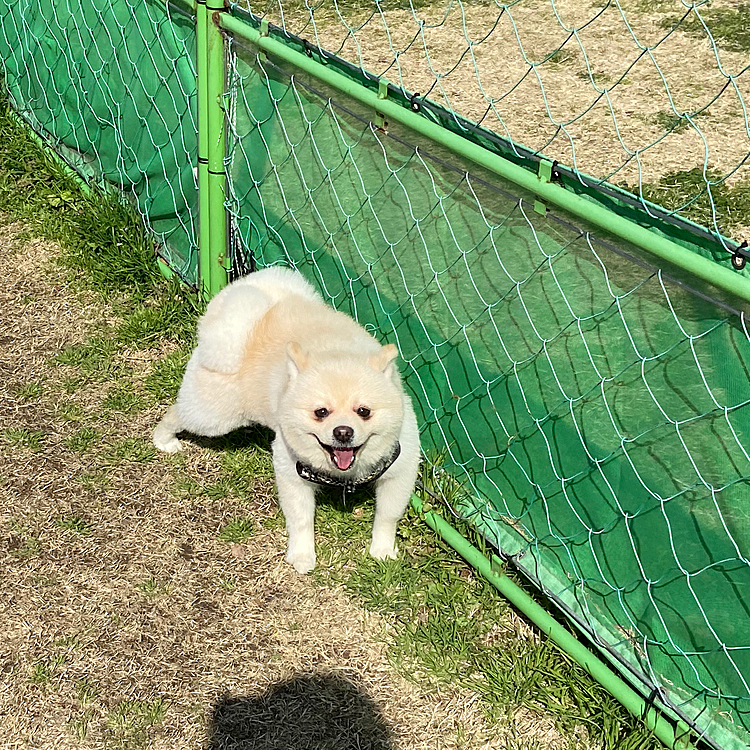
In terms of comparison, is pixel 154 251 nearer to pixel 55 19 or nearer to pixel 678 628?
pixel 55 19

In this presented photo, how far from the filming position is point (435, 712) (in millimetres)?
2438

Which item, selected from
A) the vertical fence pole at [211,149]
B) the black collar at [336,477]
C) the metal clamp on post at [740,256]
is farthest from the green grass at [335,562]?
the metal clamp on post at [740,256]

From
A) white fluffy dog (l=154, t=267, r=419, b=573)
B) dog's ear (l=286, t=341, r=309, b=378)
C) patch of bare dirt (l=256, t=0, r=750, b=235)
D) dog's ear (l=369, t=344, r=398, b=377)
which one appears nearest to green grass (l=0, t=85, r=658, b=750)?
white fluffy dog (l=154, t=267, r=419, b=573)

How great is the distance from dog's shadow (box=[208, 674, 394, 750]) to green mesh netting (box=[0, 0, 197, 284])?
1.88 m

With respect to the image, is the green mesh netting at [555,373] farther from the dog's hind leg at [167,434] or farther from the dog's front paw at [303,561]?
the dog's hind leg at [167,434]

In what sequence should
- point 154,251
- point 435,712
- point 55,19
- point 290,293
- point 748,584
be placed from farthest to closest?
point 55,19 → point 154,251 → point 290,293 → point 435,712 → point 748,584

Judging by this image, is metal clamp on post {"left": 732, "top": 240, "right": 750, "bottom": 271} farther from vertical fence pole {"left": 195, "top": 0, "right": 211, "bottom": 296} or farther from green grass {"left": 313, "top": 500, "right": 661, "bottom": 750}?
vertical fence pole {"left": 195, "top": 0, "right": 211, "bottom": 296}

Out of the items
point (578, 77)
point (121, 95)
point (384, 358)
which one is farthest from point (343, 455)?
point (578, 77)

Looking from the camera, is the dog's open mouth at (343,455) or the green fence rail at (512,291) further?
the dog's open mouth at (343,455)

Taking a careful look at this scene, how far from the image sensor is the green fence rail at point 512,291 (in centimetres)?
203

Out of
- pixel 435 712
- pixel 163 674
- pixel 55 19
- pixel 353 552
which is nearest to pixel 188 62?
pixel 55 19

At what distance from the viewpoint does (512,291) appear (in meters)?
2.44

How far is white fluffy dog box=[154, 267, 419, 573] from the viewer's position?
2.45 meters

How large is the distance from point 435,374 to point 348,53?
12.2 feet
